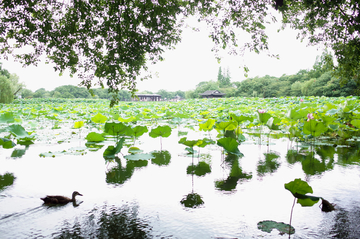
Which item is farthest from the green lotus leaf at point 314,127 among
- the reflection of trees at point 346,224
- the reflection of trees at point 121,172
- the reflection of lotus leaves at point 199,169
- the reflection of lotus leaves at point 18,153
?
the reflection of lotus leaves at point 18,153

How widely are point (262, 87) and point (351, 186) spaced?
150ft

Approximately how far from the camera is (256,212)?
3.58ft

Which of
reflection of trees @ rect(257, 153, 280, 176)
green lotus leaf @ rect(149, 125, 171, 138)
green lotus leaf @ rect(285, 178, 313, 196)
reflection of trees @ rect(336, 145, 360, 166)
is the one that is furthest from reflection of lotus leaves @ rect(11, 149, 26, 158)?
reflection of trees @ rect(336, 145, 360, 166)

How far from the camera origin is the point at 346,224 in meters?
0.96

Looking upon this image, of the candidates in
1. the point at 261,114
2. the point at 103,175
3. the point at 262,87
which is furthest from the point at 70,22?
the point at 262,87

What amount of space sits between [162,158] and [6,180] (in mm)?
1224

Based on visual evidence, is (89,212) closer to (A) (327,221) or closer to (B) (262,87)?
(A) (327,221)

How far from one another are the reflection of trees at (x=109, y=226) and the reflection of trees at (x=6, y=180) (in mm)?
789

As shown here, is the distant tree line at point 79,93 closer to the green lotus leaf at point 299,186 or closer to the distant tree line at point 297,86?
the distant tree line at point 297,86

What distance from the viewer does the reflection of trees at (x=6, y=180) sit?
4.79ft

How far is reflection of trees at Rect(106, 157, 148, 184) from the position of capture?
156cm

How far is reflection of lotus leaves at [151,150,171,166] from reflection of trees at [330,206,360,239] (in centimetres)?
132

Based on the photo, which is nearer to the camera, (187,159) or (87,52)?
(187,159)

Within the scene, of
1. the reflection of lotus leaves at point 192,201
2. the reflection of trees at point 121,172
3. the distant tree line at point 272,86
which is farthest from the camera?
the distant tree line at point 272,86
